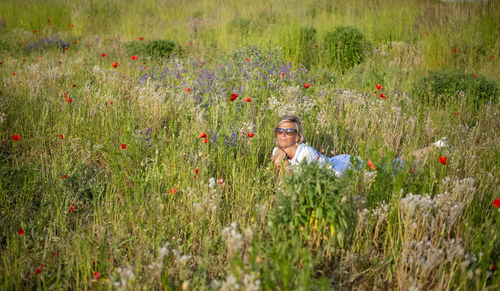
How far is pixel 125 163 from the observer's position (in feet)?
9.72

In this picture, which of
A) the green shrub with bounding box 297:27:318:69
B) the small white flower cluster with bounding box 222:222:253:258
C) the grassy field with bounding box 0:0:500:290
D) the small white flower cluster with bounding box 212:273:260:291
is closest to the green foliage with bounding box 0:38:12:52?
the grassy field with bounding box 0:0:500:290

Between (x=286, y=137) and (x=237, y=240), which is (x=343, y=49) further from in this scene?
(x=237, y=240)

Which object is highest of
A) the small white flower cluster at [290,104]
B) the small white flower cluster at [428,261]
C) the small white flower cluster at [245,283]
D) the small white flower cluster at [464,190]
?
the small white flower cluster at [290,104]

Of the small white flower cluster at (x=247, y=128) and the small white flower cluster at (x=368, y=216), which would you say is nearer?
the small white flower cluster at (x=368, y=216)

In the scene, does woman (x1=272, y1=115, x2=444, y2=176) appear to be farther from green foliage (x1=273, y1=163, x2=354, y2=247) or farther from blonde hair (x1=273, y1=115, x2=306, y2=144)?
green foliage (x1=273, y1=163, x2=354, y2=247)

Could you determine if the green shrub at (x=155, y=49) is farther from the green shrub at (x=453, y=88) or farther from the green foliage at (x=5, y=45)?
the green shrub at (x=453, y=88)

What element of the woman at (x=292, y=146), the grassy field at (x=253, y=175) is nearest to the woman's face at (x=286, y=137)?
the woman at (x=292, y=146)

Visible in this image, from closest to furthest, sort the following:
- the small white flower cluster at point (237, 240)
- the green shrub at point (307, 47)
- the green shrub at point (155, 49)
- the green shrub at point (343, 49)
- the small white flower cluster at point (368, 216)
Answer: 1. the small white flower cluster at point (237, 240)
2. the small white flower cluster at point (368, 216)
3. the green shrub at point (343, 49)
4. the green shrub at point (307, 47)
5. the green shrub at point (155, 49)

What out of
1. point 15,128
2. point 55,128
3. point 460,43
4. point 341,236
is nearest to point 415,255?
point 341,236

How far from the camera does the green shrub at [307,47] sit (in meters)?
6.98

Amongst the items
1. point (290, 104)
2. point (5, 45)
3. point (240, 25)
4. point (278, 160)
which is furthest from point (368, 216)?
point (5, 45)

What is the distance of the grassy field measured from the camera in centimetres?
202

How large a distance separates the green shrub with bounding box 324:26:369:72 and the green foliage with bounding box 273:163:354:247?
5071mm

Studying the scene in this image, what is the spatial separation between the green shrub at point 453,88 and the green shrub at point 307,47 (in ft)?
7.58
